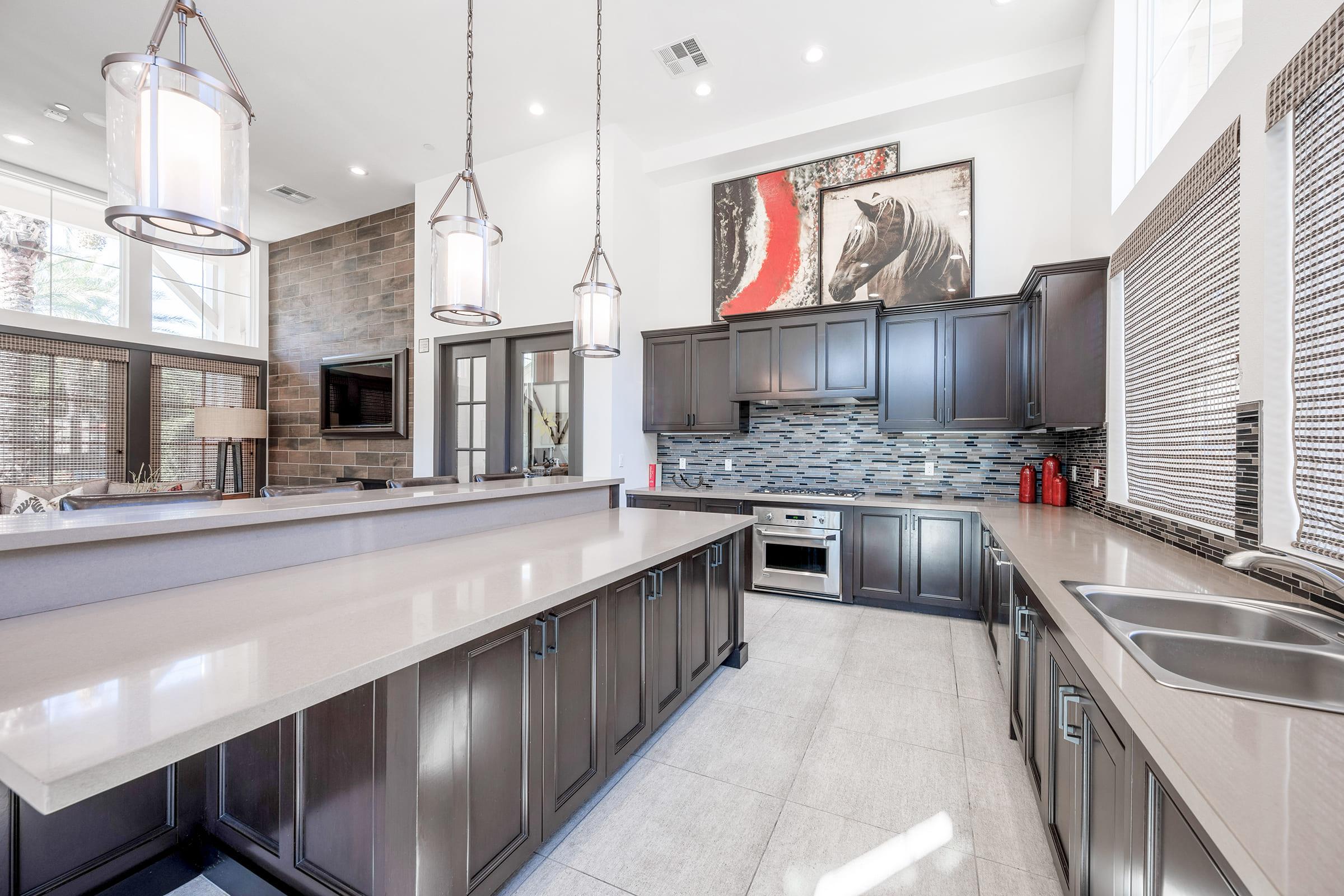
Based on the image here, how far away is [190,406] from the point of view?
624 centimetres

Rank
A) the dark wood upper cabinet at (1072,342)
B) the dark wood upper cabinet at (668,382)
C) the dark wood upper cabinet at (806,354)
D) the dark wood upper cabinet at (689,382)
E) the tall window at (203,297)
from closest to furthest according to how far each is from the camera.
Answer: the dark wood upper cabinet at (1072,342) < the dark wood upper cabinet at (806,354) < the dark wood upper cabinet at (689,382) < the dark wood upper cabinet at (668,382) < the tall window at (203,297)

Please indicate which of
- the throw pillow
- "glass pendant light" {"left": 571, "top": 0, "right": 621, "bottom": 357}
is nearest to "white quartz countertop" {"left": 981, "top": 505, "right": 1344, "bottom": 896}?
"glass pendant light" {"left": 571, "top": 0, "right": 621, "bottom": 357}

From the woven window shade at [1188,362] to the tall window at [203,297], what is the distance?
25.9 ft

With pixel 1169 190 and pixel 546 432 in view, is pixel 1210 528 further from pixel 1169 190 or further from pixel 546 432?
pixel 546 432

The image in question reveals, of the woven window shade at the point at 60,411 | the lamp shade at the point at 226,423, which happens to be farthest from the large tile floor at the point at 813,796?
the woven window shade at the point at 60,411

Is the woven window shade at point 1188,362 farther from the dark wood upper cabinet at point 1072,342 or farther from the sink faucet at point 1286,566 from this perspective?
the sink faucet at point 1286,566

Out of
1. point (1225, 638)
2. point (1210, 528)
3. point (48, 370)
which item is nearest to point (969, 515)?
point (1210, 528)

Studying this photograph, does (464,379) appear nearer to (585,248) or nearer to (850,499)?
(585,248)

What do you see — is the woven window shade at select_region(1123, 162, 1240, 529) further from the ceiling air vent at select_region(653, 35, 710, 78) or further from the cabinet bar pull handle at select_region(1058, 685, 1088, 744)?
the ceiling air vent at select_region(653, 35, 710, 78)

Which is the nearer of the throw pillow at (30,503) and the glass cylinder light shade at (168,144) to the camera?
the glass cylinder light shade at (168,144)

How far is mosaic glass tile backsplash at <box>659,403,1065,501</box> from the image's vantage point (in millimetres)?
4027

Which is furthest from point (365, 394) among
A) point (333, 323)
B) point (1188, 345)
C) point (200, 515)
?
point (1188, 345)

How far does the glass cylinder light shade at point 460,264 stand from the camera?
2135mm

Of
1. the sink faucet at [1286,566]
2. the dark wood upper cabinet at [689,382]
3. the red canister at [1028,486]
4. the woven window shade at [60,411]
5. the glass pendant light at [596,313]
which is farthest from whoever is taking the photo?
the woven window shade at [60,411]
